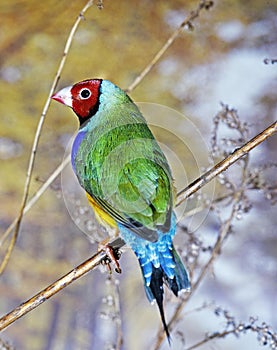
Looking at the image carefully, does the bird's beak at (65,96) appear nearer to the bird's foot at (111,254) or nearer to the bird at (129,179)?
the bird at (129,179)

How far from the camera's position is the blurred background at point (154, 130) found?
1132 mm

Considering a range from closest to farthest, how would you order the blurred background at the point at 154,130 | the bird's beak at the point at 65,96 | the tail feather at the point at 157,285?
the tail feather at the point at 157,285, the bird's beak at the point at 65,96, the blurred background at the point at 154,130

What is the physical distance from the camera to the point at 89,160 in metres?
0.68

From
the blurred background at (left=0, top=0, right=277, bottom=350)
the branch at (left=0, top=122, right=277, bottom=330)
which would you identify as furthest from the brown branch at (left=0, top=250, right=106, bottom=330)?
the blurred background at (left=0, top=0, right=277, bottom=350)

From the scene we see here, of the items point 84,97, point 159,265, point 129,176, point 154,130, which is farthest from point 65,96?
point 154,130

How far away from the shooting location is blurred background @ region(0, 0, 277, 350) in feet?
3.71

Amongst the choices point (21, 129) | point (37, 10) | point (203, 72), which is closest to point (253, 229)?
point (203, 72)

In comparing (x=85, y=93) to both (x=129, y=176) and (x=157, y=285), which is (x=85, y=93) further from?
(x=157, y=285)

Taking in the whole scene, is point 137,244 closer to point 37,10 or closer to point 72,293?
point 72,293

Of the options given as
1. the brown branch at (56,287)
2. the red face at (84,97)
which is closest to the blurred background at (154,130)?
the red face at (84,97)

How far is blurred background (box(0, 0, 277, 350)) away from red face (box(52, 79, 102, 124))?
1.20ft

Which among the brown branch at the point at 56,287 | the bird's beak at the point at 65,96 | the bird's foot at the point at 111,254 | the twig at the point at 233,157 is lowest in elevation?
the brown branch at the point at 56,287

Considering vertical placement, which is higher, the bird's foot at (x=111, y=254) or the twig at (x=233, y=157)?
the twig at (x=233, y=157)

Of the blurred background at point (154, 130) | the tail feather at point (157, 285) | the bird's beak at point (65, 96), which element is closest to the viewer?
the tail feather at point (157, 285)
